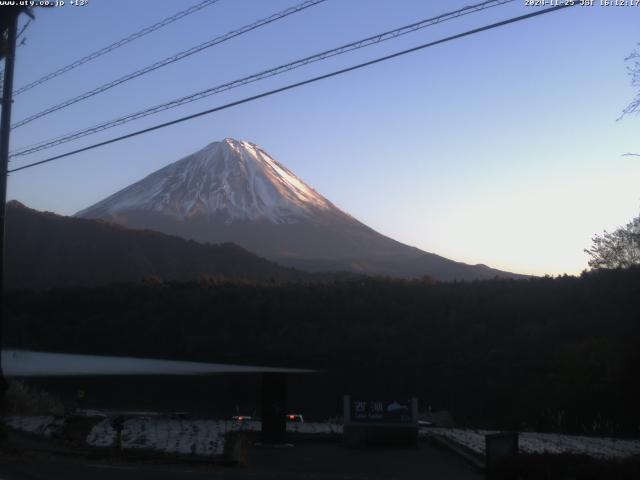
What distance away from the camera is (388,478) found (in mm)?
12617

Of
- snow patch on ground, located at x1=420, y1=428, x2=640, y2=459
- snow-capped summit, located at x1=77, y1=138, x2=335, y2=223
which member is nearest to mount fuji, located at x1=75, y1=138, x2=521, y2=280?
snow-capped summit, located at x1=77, y1=138, x2=335, y2=223

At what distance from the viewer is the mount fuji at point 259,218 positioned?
12744 cm

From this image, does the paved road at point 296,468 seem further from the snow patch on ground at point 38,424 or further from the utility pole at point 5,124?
the utility pole at point 5,124

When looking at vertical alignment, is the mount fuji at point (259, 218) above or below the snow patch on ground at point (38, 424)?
above

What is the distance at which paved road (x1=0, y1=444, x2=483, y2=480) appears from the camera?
1176 centimetres

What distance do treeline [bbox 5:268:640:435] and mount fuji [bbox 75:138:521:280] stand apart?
161 feet

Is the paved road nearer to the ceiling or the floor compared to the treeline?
nearer to the floor

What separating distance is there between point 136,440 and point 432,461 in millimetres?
5299

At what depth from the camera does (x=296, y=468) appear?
44.8ft

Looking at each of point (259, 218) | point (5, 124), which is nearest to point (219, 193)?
point (259, 218)

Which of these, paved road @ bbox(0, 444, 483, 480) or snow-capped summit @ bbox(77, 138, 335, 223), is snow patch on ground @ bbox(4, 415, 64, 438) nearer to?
paved road @ bbox(0, 444, 483, 480)

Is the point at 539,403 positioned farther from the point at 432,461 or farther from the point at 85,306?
the point at 85,306

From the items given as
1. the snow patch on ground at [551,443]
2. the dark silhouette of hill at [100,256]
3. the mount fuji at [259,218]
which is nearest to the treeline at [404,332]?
the dark silhouette of hill at [100,256]

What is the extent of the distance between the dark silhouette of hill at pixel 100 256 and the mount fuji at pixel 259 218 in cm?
2664
